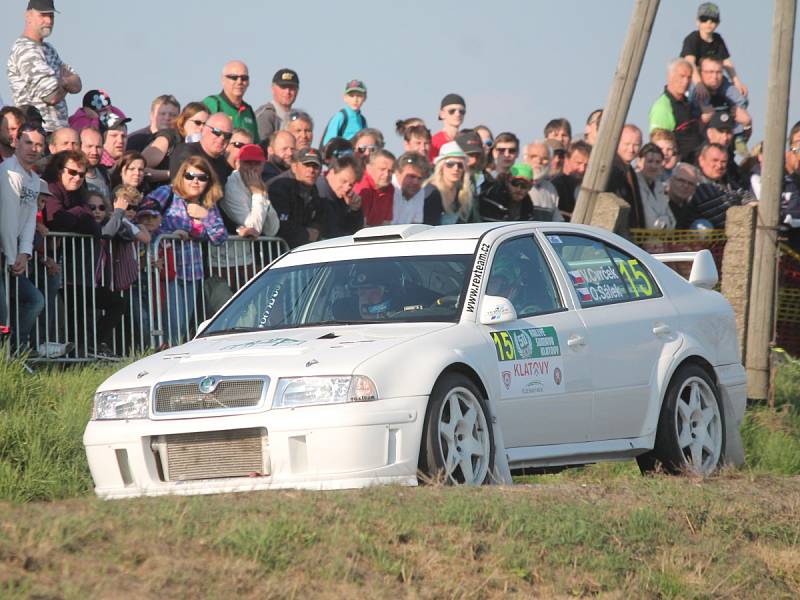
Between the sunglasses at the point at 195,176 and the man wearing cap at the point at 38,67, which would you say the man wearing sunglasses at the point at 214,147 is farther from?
the man wearing cap at the point at 38,67

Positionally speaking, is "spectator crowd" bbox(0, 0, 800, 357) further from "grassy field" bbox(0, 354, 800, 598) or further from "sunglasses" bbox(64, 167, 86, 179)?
"grassy field" bbox(0, 354, 800, 598)

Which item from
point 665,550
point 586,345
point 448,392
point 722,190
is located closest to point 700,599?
point 665,550

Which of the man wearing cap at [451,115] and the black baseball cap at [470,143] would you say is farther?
the man wearing cap at [451,115]

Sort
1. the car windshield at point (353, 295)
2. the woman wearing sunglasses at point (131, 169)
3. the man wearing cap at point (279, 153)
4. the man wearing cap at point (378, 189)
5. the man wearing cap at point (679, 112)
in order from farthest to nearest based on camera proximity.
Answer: the man wearing cap at point (679, 112)
the man wearing cap at point (279, 153)
the man wearing cap at point (378, 189)
the woman wearing sunglasses at point (131, 169)
the car windshield at point (353, 295)

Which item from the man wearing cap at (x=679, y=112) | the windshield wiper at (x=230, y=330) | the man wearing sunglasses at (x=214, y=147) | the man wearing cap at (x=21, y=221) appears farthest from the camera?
the man wearing cap at (x=679, y=112)

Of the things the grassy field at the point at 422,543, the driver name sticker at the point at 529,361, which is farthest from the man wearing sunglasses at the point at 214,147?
the grassy field at the point at 422,543

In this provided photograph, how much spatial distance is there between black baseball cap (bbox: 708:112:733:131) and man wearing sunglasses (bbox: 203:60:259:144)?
6987mm

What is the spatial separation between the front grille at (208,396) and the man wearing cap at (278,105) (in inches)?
354

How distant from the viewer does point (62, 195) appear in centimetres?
1255

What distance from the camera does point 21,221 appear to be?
11719 mm

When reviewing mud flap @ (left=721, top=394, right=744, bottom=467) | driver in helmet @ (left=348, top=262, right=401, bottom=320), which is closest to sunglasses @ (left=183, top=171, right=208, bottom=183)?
driver in helmet @ (left=348, top=262, right=401, bottom=320)

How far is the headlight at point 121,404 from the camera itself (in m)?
8.16

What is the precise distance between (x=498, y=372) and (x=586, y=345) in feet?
3.16

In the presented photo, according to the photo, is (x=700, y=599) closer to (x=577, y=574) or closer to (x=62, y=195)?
(x=577, y=574)
